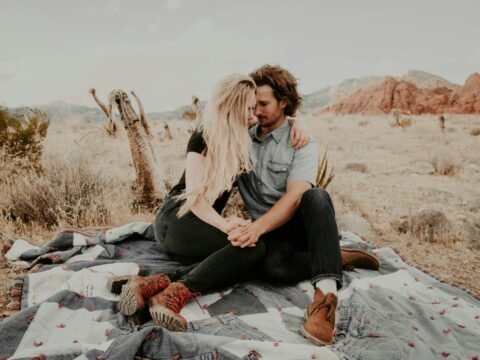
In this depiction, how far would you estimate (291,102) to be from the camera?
3312 mm

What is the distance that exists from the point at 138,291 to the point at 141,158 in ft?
9.88

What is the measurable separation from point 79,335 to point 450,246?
11.8 feet

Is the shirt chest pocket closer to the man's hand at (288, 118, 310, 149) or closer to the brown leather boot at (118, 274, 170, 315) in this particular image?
the man's hand at (288, 118, 310, 149)

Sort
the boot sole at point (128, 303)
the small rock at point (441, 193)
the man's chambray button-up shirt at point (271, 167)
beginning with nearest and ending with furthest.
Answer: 1. the boot sole at point (128, 303)
2. the man's chambray button-up shirt at point (271, 167)
3. the small rock at point (441, 193)

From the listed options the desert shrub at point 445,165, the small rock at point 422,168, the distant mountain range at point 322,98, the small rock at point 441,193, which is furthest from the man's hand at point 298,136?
the distant mountain range at point 322,98

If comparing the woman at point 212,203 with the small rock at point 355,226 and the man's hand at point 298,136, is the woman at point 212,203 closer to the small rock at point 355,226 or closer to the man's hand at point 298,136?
the man's hand at point 298,136

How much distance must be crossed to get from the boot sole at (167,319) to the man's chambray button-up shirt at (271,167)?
1.19 metres

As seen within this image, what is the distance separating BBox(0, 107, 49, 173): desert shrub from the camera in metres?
5.72

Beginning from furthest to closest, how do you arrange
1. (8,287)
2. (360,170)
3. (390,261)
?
(360,170)
(390,261)
(8,287)

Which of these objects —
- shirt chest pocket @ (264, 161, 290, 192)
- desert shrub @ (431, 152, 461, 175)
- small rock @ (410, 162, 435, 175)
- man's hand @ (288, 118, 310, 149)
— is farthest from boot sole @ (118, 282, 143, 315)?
desert shrub @ (431, 152, 461, 175)

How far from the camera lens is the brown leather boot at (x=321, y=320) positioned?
7.28 ft

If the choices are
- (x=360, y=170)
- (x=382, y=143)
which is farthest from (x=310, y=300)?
(x=382, y=143)

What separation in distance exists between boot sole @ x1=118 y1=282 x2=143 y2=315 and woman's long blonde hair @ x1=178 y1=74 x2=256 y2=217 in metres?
0.65

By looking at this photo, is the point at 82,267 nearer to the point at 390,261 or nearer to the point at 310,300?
the point at 310,300
